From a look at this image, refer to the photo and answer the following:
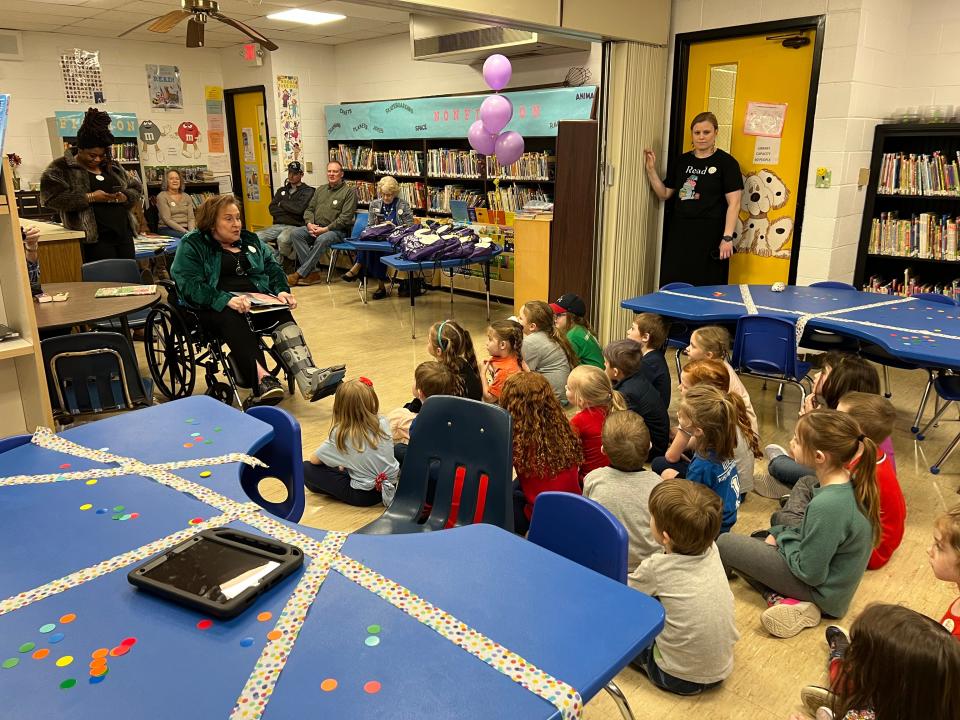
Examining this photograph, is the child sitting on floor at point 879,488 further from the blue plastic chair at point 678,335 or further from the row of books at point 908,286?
the row of books at point 908,286

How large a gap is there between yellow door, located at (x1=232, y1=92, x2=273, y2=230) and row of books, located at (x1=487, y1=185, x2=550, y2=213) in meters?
3.60

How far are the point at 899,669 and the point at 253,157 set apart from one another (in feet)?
31.9

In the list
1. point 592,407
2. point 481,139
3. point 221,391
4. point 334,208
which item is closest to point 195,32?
point 221,391

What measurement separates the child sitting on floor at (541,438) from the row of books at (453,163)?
5207 mm

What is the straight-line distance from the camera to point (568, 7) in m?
4.57

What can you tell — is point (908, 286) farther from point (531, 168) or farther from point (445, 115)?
point (445, 115)

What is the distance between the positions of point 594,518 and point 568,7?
4027 millimetres

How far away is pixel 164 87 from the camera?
885 cm

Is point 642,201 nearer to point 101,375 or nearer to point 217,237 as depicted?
point 217,237

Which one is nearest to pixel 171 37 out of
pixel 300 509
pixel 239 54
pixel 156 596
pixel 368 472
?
pixel 239 54

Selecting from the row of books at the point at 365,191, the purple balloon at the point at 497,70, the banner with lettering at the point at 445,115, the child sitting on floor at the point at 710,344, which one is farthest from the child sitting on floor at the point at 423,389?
the row of books at the point at 365,191

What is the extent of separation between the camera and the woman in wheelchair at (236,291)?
4.12m

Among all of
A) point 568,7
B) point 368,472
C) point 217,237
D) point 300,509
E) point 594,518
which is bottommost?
point 368,472

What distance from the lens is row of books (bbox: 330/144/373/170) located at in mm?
8688
